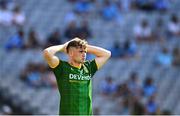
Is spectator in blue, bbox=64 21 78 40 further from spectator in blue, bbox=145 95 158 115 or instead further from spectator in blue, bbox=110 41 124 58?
spectator in blue, bbox=145 95 158 115

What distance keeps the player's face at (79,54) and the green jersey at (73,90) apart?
13 centimetres

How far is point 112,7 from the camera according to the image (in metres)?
21.6

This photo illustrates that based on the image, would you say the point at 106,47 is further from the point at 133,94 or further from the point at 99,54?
the point at 99,54

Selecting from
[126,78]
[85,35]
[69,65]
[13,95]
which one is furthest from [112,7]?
[69,65]

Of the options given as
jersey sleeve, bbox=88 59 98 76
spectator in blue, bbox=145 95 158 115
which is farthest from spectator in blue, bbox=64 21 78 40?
jersey sleeve, bbox=88 59 98 76

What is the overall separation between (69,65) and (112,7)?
539 inches

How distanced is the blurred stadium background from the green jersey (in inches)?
330

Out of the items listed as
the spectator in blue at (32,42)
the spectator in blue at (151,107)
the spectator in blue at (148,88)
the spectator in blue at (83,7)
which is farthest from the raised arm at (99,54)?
the spectator in blue at (83,7)

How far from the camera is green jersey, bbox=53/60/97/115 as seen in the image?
7.92m

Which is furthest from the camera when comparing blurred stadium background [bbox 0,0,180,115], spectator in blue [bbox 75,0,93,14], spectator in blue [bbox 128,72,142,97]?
spectator in blue [bbox 75,0,93,14]

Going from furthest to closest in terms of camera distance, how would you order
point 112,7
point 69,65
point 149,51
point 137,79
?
point 112,7
point 149,51
point 137,79
point 69,65

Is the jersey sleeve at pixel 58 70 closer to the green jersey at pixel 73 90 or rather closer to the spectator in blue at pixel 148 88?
the green jersey at pixel 73 90

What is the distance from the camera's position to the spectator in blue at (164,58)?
19312 millimetres

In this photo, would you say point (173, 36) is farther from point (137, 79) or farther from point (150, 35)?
point (137, 79)
